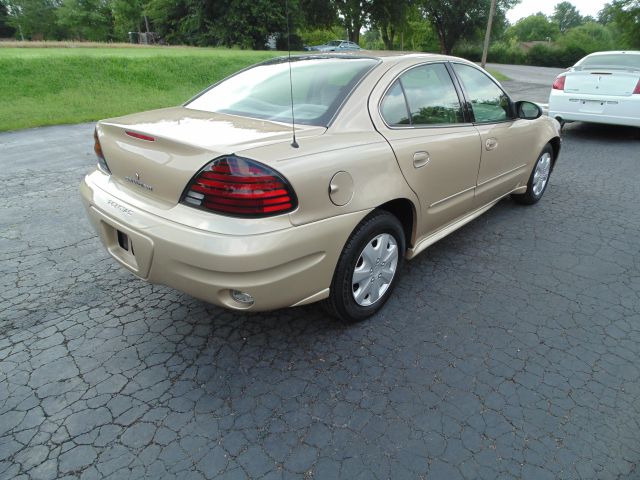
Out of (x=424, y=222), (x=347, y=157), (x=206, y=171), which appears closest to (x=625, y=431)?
(x=424, y=222)

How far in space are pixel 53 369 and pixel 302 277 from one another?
4.64 ft

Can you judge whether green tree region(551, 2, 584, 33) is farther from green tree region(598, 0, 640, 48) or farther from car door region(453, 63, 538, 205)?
car door region(453, 63, 538, 205)

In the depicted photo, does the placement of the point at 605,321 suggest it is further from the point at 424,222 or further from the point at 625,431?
the point at 424,222

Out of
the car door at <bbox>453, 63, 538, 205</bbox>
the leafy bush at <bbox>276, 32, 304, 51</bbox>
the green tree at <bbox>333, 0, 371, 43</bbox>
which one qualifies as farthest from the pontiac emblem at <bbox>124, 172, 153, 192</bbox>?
the green tree at <bbox>333, 0, 371, 43</bbox>

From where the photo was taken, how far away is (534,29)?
4028 inches

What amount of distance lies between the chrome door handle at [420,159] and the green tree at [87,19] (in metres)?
72.5

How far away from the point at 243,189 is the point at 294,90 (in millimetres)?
1139

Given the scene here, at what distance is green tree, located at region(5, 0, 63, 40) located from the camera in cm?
6462

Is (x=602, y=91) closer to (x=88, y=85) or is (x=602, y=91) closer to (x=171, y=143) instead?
(x=171, y=143)

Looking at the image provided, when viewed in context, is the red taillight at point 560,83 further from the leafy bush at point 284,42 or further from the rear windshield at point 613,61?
the leafy bush at point 284,42

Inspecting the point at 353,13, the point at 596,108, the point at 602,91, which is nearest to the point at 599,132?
the point at 596,108

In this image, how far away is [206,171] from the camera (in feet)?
6.68

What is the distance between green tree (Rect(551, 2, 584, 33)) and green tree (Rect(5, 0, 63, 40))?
393ft

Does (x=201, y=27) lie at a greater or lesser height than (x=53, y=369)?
greater
